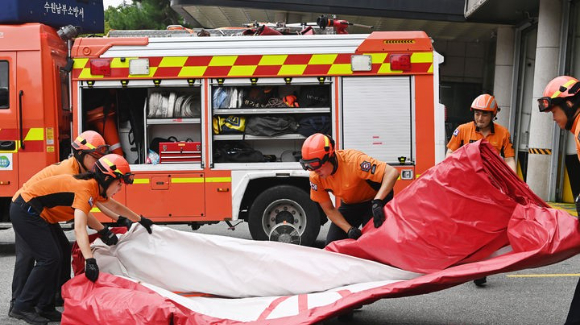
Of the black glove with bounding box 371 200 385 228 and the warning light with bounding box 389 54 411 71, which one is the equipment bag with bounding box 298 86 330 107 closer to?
the warning light with bounding box 389 54 411 71

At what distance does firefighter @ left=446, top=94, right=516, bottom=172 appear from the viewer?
7.17 meters

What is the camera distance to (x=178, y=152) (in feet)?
28.6

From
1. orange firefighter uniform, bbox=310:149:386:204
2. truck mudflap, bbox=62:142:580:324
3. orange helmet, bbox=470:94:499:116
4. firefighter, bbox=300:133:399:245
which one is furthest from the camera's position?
orange helmet, bbox=470:94:499:116

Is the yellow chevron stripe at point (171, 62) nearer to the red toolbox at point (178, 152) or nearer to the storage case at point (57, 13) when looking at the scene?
the red toolbox at point (178, 152)

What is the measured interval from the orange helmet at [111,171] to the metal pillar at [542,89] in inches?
386

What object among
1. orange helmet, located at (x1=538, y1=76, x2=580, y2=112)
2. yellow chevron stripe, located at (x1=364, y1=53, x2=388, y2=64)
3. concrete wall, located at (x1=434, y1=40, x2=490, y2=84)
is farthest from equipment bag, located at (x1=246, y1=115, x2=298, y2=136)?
concrete wall, located at (x1=434, y1=40, x2=490, y2=84)

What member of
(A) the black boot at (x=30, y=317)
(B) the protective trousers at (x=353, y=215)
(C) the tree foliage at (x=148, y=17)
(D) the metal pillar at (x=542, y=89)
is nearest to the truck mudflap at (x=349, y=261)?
(B) the protective trousers at (x=353, y=215)

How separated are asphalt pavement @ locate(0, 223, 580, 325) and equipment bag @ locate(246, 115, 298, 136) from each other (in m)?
2.73

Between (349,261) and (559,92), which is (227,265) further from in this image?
(559,92)

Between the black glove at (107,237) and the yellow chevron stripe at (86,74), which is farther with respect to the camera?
the yellow chevron stripe at (86,74)

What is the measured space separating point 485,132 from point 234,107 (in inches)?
117

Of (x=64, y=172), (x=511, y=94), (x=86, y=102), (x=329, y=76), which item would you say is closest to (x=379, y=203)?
(x=64, y=172)

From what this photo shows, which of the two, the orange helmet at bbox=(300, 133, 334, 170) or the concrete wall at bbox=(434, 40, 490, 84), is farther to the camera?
the concrete wall at bbox=(434, 40, 490, 84)

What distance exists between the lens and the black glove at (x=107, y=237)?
20.2ft
